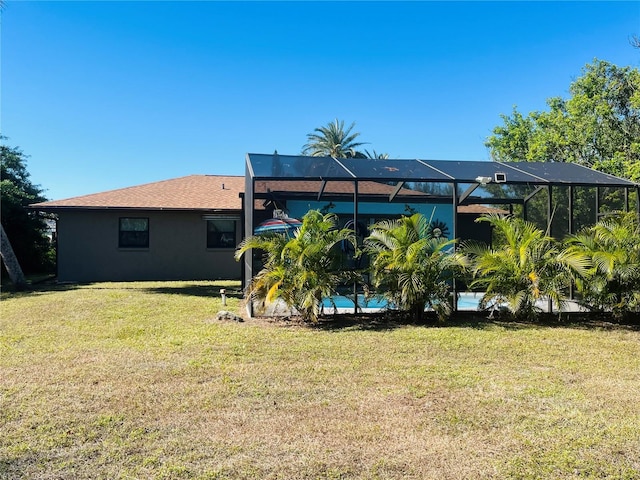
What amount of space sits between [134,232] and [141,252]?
836 millimetres

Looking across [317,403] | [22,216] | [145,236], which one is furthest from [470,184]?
[22,216]

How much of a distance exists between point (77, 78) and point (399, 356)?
579 inches

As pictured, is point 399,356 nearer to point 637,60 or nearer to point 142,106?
point 142,106

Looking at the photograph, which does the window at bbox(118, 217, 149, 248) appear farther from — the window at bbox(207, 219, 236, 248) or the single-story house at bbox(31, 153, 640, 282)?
the window at bbox(207, 219, 236, 248)

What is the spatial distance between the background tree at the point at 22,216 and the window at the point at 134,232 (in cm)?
574

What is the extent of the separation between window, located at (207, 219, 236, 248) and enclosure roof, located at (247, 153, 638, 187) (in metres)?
7.65

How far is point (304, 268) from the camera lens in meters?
7.90

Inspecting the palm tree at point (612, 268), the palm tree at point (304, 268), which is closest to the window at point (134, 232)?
the palm tree at point (304, 268)

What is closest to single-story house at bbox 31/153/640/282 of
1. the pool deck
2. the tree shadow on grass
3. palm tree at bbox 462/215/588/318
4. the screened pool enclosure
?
the screened pool enclosure

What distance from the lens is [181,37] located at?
13.4 metres

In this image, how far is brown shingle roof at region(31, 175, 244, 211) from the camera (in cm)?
1669

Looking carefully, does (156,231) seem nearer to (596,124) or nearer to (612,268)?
(612,268)

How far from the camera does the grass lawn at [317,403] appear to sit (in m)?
2.97

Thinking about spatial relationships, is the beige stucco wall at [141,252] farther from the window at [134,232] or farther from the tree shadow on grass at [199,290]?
the tree shadow on grass at [199,290]
